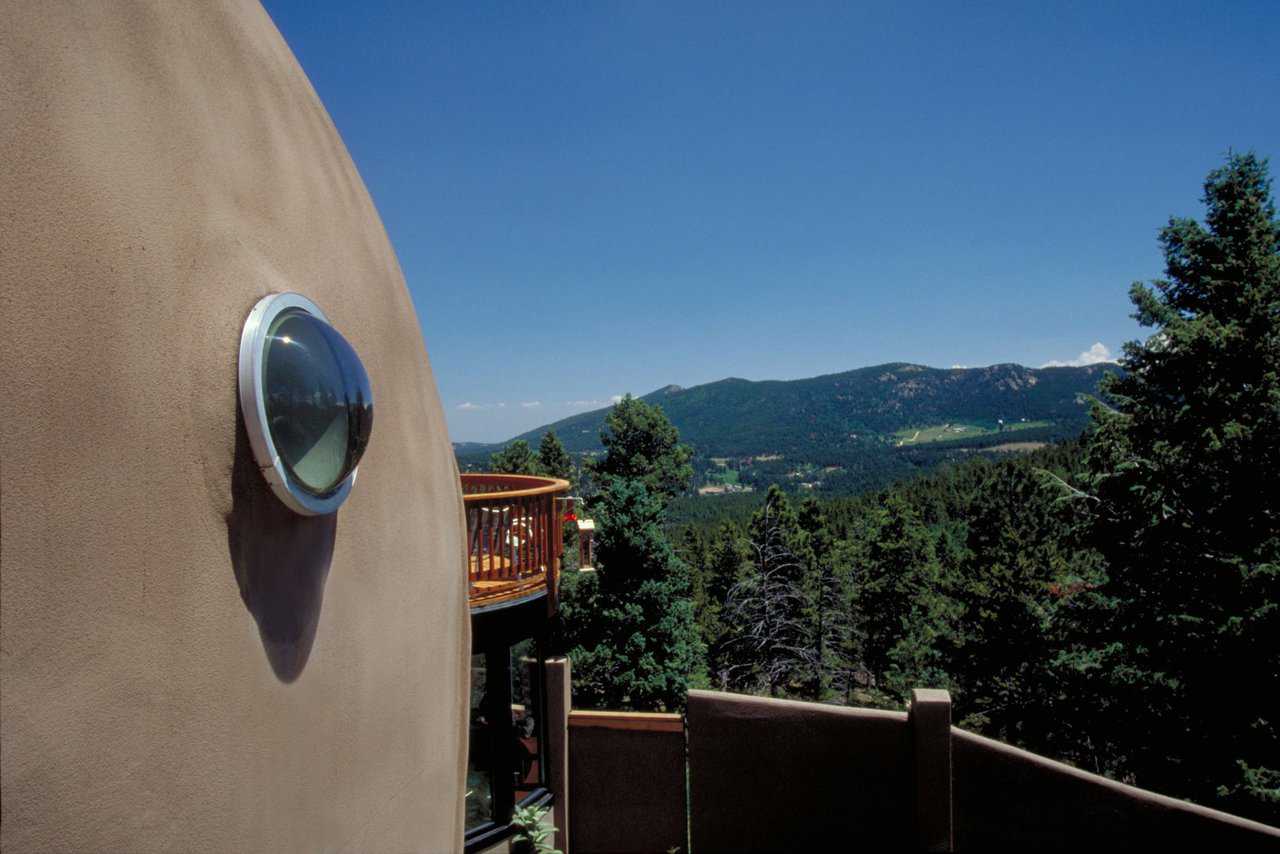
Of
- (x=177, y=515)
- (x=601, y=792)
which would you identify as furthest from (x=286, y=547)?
(x=601, y=792)

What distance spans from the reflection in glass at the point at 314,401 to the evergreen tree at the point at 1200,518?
13.6 m

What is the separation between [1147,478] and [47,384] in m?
15.4

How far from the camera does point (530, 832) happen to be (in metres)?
6.67

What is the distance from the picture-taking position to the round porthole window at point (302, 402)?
163cm

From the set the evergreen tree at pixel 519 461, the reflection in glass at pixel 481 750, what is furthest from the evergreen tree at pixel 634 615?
the evergreen tree at pixel 519 461

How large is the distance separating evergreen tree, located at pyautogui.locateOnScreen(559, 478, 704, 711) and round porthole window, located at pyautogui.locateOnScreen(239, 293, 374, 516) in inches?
710

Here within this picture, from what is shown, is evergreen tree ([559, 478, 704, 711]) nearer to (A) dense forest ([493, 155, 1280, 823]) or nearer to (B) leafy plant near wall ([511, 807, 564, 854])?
(A) dense forest ([493, 155, 1280, 823])

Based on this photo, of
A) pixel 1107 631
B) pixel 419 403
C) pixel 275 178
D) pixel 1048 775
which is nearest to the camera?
pixel 275 178

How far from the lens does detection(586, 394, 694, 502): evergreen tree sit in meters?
29.0

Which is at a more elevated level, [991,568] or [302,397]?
[302,397]

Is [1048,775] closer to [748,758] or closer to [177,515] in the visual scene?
[748,758]

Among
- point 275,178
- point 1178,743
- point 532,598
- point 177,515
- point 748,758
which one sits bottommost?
point 1178,743

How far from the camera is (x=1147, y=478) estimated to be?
12.8 meters

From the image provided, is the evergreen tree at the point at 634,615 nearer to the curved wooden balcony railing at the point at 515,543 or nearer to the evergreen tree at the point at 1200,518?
the evergreen tree at the point at 1200,518
